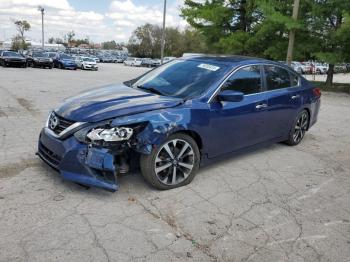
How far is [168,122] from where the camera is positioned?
4.31 meters

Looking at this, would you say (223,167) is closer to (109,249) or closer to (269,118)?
(269,118)

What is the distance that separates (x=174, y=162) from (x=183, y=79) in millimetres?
1290

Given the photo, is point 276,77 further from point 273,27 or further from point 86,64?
point 86,64

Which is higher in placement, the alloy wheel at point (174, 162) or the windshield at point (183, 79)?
the windshield at point (183, 79)

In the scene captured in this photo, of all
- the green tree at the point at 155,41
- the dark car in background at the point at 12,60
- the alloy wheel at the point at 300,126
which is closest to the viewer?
the alloy wheel at the point at 300,126

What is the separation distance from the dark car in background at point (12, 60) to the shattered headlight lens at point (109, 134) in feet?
95.5

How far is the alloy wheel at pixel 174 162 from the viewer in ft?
14.3

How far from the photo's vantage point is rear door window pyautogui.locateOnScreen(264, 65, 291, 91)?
5879 millimetres

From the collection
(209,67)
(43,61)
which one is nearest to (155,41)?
(43,61)

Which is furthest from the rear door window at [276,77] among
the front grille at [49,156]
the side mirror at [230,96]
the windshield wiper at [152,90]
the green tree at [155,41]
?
the green tree at [155,41]

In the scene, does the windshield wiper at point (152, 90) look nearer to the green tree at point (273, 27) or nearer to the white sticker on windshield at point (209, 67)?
the white sticker on windshield at point (209, 67)

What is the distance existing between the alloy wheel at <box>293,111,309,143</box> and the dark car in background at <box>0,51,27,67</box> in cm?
2805

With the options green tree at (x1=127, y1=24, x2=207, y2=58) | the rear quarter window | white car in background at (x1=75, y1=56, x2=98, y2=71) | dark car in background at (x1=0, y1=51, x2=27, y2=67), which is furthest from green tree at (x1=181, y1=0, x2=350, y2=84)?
green tree at (x1=127, y1=24, x2=207, y2=58)

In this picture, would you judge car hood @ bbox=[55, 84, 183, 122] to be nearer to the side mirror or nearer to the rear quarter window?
the side mirror
